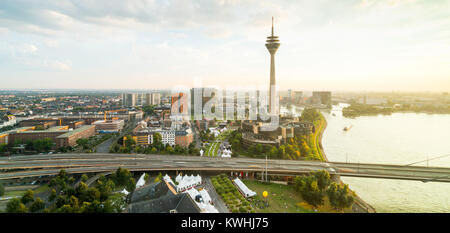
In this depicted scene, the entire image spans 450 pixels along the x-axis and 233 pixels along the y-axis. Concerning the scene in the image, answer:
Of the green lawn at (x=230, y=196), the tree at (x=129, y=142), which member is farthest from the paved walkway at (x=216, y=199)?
the tree at (x=129, y=142)

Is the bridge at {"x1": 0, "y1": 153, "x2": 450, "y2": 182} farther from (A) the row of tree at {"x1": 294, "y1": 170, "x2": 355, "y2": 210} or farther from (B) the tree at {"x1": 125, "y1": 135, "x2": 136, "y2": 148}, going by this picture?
(B) the tree at {"x1": 125, "y1": 135, "x2": 136, "y2": 148}

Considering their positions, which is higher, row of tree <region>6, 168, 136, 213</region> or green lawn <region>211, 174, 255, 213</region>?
row of tree <region>6, 168, 136, 213</region>

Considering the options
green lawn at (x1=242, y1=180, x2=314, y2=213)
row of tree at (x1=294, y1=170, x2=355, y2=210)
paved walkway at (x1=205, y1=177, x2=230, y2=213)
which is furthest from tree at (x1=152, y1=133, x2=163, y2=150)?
row of tree at (x1=294, y1=170, x2=355, y2=210)

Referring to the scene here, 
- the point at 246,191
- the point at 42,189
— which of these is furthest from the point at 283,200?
the point at 42,189

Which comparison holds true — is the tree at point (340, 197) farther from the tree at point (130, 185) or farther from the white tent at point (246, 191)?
the tree at point (130, 185)

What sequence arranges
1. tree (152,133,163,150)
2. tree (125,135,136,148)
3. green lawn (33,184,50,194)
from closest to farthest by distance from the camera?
green lawn (33,184,50,194), tree (152,133,163,150), tree (125,135,136,148)
